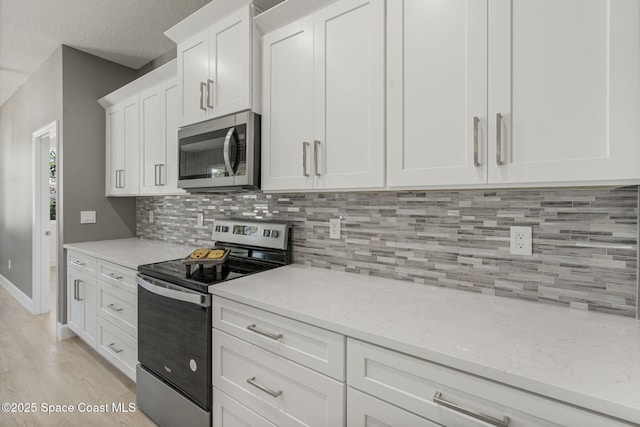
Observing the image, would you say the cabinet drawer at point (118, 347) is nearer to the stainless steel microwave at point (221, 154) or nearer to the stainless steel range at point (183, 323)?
the stainless steel range at point (183, 323)

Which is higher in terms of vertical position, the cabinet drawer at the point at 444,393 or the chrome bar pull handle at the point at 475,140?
the chrome bar pull handle at the point at 475,140

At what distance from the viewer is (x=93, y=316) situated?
2.55 metres

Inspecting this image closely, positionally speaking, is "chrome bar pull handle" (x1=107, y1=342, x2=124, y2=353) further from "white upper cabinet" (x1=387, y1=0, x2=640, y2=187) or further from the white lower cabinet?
"white upper cabinet" (x1=387, y1=0, x2=640, y2=187)

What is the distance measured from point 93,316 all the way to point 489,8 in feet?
10.4

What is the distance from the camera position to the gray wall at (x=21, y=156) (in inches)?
128

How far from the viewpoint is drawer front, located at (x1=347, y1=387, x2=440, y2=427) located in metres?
0.91

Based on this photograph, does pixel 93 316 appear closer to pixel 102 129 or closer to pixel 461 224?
pixel 102 129

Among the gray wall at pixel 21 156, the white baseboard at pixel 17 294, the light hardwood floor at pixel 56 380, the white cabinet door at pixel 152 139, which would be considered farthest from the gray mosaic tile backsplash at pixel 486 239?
the white baseboard at pixel 17 294

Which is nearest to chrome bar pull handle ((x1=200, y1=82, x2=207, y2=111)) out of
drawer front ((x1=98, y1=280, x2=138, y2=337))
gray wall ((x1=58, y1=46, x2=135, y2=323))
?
drawer front ((x1=98, y1=280, x2=138, y2=337))

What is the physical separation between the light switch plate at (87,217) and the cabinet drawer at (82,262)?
315mm

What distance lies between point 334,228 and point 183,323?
3.04ft

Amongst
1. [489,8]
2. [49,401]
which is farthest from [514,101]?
[49,401]

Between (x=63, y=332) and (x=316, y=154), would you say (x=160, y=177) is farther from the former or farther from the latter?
(x=63, y=332)

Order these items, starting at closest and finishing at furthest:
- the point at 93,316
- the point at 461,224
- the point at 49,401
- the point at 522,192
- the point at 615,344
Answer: the point at 615,344, the point at 522,192, the point at 461,224, the point at 49,401, the point at 93,316
